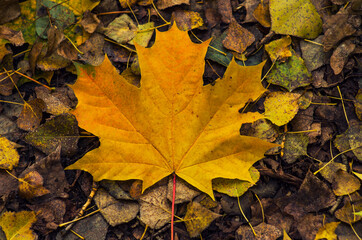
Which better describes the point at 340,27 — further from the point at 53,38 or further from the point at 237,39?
the point at 53,38

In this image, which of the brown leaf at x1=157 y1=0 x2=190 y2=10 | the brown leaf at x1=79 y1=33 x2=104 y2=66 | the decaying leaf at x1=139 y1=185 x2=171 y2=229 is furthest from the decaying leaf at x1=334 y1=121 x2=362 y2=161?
the brown leaf at x1=79 y1=33 x2=104 y2=66

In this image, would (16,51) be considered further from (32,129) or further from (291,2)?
(291,2)

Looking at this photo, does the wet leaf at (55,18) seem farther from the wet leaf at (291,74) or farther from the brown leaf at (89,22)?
the wet leaf at (291,74)

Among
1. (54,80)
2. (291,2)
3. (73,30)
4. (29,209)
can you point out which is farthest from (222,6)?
(29,209)

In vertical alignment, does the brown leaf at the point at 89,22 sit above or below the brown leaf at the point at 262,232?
above

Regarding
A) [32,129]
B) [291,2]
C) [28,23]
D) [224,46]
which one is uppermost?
[28,23]

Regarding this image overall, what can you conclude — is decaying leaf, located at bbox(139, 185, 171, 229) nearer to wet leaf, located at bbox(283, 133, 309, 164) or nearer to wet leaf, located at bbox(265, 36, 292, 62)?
wet leaf, located at bbox(283, 133, 309, 164)

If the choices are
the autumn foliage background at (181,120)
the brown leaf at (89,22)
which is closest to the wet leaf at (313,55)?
the autumn foliage background at (181,120)

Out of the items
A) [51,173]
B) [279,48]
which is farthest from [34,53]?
[279,48]
